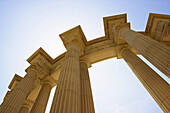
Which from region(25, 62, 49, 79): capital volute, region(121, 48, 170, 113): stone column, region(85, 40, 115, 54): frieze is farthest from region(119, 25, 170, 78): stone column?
region(25, 62, 49, 79): capital volute

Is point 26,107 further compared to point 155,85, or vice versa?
point 26,107

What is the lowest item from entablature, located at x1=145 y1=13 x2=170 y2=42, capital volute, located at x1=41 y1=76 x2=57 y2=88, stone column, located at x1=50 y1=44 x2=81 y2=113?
stone column, located at x1=50 y1=44 x2=81 y2=113

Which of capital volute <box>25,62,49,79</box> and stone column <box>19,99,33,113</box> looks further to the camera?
stone column <box>19,99,33,113</box>

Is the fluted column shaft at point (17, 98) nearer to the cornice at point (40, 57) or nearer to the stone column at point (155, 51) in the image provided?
the cornice at point (40, 57)

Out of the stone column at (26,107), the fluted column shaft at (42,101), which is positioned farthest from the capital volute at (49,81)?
A: the stone column at (26,107)

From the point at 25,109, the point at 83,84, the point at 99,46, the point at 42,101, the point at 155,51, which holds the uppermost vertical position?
the point at 99,46

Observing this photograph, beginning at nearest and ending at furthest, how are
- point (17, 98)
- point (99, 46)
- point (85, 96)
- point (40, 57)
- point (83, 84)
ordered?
1. point (85, 96)
2. point (17, 98)
3. point (83, 84)
4. point (40, 57)
5. point (99, 46)

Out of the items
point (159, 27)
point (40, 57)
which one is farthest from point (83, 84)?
point (159, 27)

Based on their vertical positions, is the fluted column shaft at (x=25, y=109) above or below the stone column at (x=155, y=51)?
above

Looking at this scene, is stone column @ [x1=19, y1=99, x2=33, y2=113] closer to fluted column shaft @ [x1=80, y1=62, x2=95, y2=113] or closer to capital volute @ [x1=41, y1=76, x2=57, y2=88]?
capital volute @ [x1=41, y1=76, x2=57, y2=88]

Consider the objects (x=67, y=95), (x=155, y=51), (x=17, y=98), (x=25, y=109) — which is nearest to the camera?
(x=67, y=95)

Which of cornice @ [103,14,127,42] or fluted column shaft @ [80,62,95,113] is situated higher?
cornice @ [103,14,127,42]

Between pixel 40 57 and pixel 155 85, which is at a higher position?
pixel 40 57

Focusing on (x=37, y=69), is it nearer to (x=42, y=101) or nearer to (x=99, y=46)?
(x=42, y=101)
